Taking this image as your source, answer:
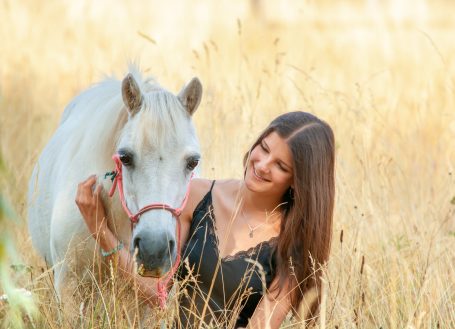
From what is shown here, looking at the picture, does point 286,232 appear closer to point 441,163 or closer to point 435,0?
point 441,163

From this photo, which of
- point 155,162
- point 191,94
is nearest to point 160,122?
point 155,162

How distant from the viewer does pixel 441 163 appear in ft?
16.8

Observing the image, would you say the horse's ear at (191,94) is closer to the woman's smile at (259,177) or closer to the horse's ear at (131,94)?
the horse's ear at (131,94)

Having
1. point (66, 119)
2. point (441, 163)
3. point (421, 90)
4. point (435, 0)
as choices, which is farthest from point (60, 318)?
point (435, 0)

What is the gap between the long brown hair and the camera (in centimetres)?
298

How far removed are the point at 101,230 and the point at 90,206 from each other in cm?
11

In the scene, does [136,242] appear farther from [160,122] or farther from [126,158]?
[160,122]

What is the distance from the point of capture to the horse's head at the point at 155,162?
2.62 m

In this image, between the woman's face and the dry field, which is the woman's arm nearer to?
the dry field

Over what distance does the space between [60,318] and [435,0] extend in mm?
17368

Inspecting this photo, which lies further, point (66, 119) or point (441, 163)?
point (441, 163)

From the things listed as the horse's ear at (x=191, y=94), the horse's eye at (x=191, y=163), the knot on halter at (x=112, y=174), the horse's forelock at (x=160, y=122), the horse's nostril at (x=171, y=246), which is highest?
the horse's ear at (x=191, y=94)

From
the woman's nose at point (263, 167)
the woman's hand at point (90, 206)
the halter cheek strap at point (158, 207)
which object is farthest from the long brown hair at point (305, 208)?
the woman's hand at point (90, 206)

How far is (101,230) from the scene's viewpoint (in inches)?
115
